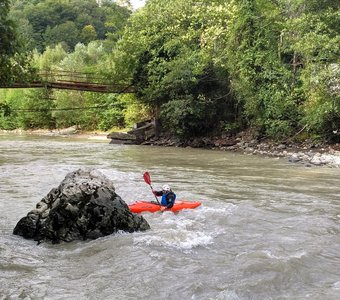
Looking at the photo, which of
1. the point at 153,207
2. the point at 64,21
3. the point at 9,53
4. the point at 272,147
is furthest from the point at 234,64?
the point at 64,21

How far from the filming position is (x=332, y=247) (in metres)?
5.93

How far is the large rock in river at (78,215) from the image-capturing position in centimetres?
622

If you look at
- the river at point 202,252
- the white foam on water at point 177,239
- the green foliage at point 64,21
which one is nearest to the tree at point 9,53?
the river at point 202,252

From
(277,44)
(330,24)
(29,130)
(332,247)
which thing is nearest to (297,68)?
(277,44)

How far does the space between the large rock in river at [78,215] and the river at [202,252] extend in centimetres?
16

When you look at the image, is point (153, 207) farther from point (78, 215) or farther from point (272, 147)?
point (272, 147)

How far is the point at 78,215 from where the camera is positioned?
6.24m

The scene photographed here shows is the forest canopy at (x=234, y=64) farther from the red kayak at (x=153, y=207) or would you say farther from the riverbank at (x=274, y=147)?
the red kayak at (x=153, y=207)

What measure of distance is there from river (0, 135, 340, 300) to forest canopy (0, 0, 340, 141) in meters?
7.88

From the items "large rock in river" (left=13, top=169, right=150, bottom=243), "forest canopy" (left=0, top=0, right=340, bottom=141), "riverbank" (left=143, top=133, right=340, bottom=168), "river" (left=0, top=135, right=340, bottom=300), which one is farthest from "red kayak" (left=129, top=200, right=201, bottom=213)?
"forest canopy" (left=0, top=0, right=340, bottom=141)

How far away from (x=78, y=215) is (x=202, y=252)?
180 centimetres

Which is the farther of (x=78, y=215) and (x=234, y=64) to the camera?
(x=234, y=64)

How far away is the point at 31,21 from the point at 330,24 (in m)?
70.9

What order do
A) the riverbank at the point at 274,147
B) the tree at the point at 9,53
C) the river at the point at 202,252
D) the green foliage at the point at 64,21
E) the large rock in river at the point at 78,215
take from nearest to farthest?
the river at the point at 202,252, the tree at the point at 9,53, the large rock in river at the point at 78,215, the riverbank at the point at 274,147, the green foliage at the point at 64,21
